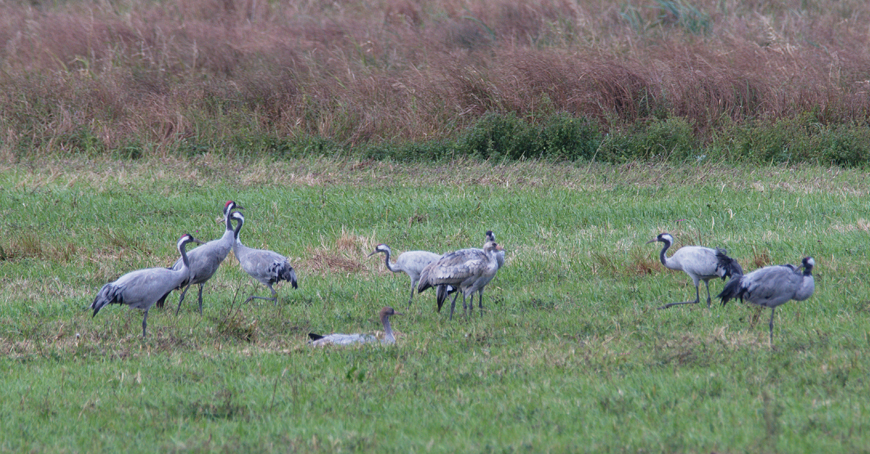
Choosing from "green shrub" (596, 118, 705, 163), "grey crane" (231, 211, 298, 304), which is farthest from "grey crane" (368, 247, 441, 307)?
"green shrub" (596, 118, 705, 163)

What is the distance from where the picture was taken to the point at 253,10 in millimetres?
24906

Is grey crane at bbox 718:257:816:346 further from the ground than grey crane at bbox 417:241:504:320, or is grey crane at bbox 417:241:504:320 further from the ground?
grey crane at bbox 718:257:816:346

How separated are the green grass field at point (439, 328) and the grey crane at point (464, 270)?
1.10 feet

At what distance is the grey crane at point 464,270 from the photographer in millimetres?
7984

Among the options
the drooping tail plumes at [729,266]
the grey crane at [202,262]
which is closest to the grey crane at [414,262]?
the grey crane at [202,262]

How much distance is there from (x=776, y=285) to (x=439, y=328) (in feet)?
9.02

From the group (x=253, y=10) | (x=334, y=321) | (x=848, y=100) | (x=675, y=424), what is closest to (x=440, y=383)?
(x=675, y=424)

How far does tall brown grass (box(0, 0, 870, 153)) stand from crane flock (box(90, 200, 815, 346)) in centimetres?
864

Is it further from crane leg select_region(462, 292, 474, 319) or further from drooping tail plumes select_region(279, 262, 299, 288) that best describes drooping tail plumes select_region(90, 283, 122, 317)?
crane leg select_region(462, 292, 474, 319)

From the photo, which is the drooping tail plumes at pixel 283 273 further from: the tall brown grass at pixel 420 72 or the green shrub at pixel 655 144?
the green shrub at pixel 655 144

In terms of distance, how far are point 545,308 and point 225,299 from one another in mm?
3201

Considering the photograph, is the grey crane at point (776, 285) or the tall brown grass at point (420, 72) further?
the tall brown grass at point (420, 72)

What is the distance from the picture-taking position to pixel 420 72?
1897cm

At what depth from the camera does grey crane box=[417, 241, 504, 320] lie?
7.98 meters
